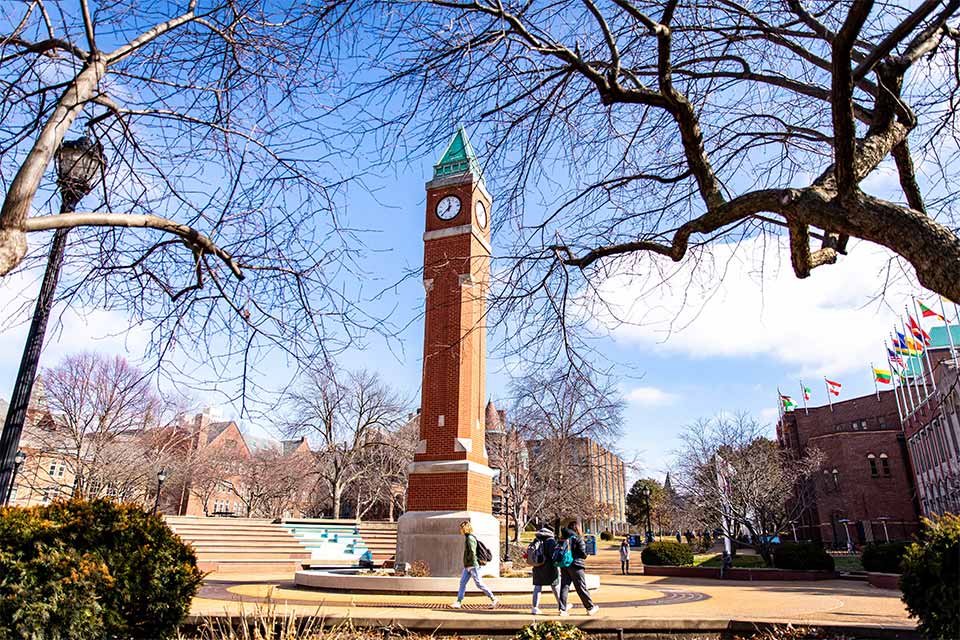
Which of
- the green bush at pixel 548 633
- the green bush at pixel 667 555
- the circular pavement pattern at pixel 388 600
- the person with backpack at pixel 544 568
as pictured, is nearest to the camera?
the green bush at pixel 548 633

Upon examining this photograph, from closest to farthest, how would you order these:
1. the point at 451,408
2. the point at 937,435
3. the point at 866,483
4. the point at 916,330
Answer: the point at 451,408, the point at 916,330, the point at 937,435, the point at 866,483

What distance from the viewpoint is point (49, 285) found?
5840mm

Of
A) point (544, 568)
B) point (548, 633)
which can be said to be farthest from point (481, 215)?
point (548, 633)

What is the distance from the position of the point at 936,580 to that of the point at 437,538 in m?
12.3

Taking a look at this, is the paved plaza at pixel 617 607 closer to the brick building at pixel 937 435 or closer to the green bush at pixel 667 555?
the green bush at pixel 667 555

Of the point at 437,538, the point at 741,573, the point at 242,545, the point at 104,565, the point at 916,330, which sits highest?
the point at 916,330

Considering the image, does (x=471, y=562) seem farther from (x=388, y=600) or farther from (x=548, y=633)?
(x=548, y=633)

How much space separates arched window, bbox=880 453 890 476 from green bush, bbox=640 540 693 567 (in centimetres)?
3434

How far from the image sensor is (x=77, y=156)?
586 cm

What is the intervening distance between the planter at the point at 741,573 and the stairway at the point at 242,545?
47.9 ft

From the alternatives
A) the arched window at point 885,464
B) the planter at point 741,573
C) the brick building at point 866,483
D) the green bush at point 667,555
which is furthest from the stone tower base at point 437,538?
the arched window at point 885,464

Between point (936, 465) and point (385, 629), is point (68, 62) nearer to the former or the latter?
point (385, 629)

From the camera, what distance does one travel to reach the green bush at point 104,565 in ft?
18.8

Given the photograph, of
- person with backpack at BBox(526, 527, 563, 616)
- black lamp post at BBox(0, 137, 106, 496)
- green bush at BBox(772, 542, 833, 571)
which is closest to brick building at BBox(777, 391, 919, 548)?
green bush at BBox(772, 542, 833, 571)
